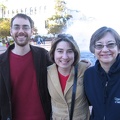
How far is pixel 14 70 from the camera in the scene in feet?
12.1

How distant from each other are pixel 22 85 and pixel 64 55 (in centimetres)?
78

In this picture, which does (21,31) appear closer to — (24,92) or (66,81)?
(24,92)

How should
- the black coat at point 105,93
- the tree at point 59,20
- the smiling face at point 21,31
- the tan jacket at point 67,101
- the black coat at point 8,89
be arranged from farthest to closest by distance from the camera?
the tree at point 59,20 < the smiling face at point 21,31 < the black coat at point 8,89 < the tan jacket at point 67,101 < the black coat at point 105,93

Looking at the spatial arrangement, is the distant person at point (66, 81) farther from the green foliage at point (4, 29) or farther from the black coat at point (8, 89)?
the green foliage at point (4, 29)

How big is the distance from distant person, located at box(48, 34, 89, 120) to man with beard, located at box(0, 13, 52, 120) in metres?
0.20

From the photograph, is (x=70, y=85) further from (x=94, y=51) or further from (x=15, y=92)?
(x=15, y=92)

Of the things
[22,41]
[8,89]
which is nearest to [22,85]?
[8,89]

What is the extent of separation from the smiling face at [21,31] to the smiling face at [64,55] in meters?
0.56

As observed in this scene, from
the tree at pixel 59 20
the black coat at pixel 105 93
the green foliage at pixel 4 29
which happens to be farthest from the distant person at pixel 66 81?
the tree at pixel 59 20

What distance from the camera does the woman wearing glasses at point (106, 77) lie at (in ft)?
9.51

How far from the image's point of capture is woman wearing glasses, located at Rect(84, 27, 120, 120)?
2898 mm

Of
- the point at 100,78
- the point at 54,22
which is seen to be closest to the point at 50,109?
the point at 100,78

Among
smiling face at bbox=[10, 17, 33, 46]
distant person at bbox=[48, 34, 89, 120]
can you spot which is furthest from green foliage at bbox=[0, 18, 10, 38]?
distant person at bbox=[48, 34, 89, 120]

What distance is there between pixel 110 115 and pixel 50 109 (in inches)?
42.8
